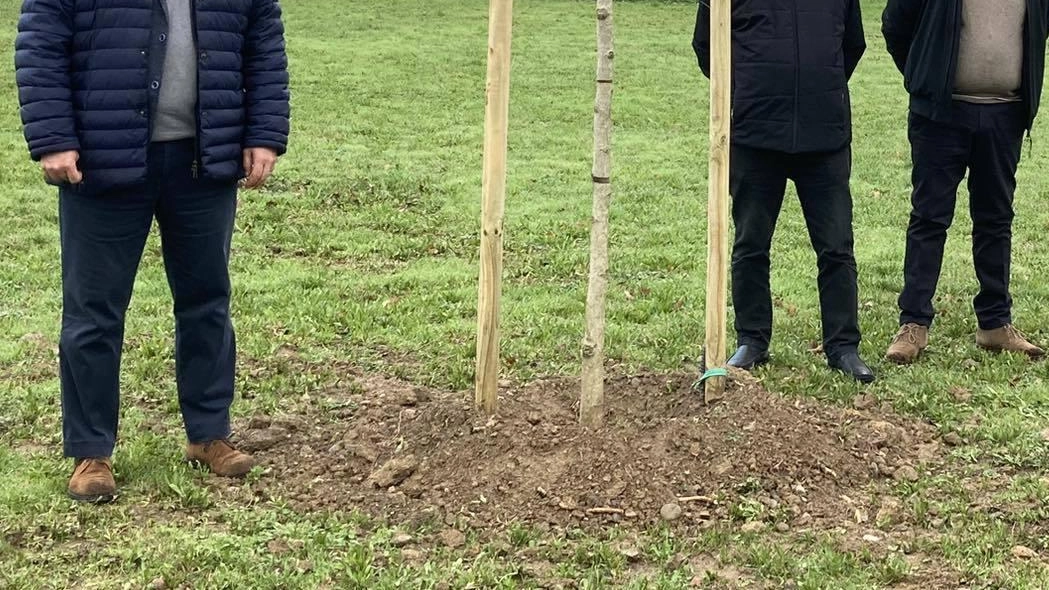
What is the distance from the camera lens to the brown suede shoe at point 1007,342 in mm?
6945

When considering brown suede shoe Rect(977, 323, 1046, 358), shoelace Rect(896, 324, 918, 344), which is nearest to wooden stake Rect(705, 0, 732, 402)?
shoelace Rect(896, 324, 918, 344)

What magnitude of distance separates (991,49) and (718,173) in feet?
7.55

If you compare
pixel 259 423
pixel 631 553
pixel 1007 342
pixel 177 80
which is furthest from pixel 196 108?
pixel 1007 342

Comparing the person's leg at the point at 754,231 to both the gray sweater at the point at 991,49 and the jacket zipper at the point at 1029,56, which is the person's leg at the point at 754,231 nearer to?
the gray sweater at the point at 991,49

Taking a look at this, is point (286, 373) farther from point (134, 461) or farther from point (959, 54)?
point (959, 54)

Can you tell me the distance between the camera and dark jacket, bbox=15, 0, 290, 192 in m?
4.61

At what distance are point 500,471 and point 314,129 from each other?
442 inches

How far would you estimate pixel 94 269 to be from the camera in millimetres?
4875

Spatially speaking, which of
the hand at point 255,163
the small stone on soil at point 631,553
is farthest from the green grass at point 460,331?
the hand at point 255,163

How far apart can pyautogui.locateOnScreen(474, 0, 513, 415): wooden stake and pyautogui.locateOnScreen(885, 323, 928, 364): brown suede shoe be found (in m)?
2.52

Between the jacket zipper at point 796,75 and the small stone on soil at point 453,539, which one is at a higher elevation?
the jacket zipper at point 796,75

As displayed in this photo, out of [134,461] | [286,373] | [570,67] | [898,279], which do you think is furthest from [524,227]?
[570,67]

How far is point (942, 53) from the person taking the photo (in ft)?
21.9

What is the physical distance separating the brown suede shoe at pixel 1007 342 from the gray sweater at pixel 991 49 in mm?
1261
